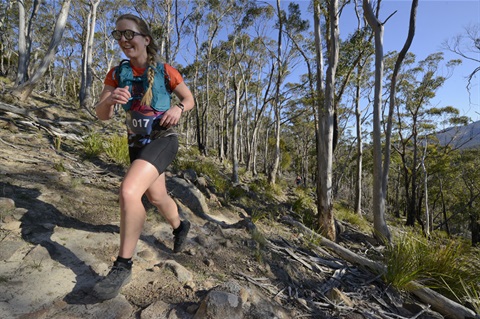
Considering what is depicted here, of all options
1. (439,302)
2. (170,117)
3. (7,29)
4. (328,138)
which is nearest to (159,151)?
(170,117)

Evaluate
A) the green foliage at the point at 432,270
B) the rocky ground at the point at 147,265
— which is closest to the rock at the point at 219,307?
the rocky ground at the point at 147,265

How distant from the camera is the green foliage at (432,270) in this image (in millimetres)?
2836

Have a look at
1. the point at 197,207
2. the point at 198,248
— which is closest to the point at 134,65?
the point at 198,248

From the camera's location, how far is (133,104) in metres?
1.76

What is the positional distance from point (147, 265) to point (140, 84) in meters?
1.33

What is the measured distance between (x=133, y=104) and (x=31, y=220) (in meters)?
1.46

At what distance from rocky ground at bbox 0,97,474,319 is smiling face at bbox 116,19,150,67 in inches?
57.2

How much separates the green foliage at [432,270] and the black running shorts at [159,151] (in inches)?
107

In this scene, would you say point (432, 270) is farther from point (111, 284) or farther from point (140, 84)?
point (140, 84)

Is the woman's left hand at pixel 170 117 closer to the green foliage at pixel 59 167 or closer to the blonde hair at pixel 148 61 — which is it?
the blonde hair at pixel 148 61

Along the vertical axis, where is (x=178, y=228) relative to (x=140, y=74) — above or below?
below

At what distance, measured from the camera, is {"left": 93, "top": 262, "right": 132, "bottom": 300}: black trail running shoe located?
4.79 feet

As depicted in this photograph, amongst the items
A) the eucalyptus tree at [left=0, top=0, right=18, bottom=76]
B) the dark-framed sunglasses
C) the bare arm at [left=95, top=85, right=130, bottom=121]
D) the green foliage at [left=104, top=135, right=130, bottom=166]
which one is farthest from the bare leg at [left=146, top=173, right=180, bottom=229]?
the eucalyptus tree at [left=0, top=0, right=18, bottom=76]

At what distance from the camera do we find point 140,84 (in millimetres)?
1746
